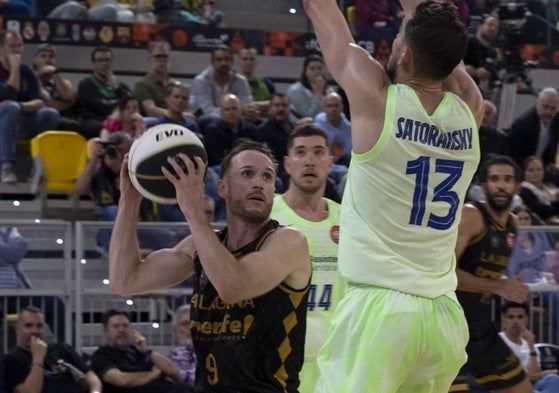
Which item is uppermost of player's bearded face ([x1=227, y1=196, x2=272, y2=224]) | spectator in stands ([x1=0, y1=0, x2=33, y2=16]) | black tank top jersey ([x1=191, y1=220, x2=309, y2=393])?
spectator in stands ([x1=0, y1=0, x2=33, y2=16])

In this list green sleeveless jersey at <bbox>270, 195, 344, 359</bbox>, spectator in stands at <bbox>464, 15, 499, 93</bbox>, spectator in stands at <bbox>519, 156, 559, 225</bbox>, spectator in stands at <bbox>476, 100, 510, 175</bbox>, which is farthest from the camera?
spectator in stands at <bbox>464, 15, 499, 93</bbox>

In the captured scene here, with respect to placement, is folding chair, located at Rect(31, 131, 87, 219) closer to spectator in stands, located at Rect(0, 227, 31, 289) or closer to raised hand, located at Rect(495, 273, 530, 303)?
spectator in stands, located at Rect(0, 227, 31, 289)

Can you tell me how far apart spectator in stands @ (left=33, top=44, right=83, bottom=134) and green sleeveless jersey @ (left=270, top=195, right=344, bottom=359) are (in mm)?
5672

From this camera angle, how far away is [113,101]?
1261 cm

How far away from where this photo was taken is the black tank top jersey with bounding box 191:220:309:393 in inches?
184

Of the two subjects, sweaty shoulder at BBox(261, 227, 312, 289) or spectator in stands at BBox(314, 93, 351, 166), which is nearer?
sweaty shoulder at BBox(261, 227, 312, 289)

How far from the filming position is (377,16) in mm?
15836

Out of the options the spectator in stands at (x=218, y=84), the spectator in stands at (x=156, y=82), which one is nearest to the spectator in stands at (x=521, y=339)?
the spectator in stands at (x=218, y=84)

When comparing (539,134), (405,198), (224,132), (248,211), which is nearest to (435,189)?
(405,198)

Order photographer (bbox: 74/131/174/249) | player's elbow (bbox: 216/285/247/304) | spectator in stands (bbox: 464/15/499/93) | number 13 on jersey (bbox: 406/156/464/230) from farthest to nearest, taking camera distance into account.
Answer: spectator in stands (bbox: 464/15/499/93), photographer (bbox: 74/131/174/249), number 13 on jersey (bbox: 406/156/464/230), player's elbow (bbox: 216/285/247/304)

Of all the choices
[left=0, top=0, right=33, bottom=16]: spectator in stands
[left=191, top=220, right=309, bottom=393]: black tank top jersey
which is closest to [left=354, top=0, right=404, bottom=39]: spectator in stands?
[left=0, top=0, right=33, bottom=16]: spectator in stands

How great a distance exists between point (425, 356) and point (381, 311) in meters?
0.26

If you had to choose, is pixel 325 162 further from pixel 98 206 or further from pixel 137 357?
pixel 98 206

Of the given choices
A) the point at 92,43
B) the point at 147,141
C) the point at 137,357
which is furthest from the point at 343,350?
the point at 92,43
